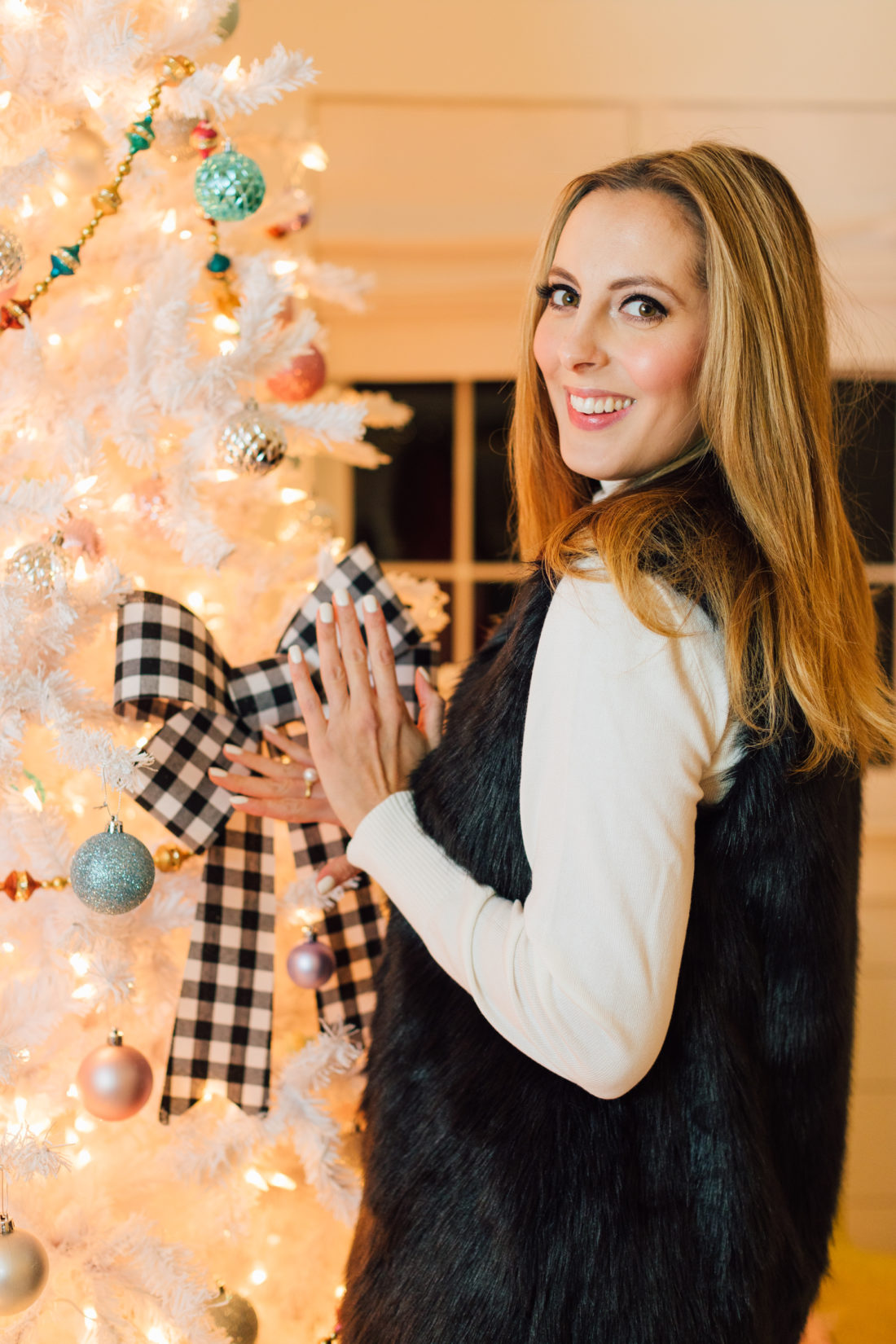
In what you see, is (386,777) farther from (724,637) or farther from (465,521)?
(465,521)

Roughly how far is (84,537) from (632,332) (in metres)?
0.66

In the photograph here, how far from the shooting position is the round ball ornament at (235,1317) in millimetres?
1216

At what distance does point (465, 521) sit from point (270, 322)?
153 cm

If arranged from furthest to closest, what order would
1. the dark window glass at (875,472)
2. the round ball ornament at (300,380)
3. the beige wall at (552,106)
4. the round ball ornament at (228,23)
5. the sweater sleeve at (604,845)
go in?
the dark window glass at (875,472), the beige wall at (552,106), the round ball ornament at (300,380), the round ball ornament at (228,23), the sweater sleeve at (604,845)

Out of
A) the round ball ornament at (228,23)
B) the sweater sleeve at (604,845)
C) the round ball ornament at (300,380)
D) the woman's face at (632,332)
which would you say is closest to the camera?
the sweater sleeve at (604,845)

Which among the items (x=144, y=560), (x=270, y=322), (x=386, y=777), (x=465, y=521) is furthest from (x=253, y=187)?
(x=465, y=521)

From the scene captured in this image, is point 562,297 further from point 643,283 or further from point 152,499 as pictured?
point 152,499

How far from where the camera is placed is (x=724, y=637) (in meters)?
0.89

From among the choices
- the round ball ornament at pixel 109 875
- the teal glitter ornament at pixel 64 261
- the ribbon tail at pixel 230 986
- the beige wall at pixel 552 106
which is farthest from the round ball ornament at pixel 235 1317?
the beige wall at pixel 552 106

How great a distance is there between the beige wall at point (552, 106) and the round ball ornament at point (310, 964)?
1657mm

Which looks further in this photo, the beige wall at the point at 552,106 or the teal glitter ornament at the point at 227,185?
the beige wall at the point at 552,106

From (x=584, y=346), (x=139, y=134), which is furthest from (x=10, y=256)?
(x=584, y=346)

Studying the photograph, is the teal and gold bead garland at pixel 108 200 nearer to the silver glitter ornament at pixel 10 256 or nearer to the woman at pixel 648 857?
the silver glitter ornament at pixel 10 256

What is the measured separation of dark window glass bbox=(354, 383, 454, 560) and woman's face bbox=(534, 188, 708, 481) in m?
1.59
